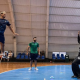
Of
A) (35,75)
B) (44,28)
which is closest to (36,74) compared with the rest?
(35,75)

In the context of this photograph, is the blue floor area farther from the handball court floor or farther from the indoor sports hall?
the indoor sports hall

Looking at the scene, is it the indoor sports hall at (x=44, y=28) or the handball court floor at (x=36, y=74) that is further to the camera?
the indoor sports hall at (x=44, y=28)

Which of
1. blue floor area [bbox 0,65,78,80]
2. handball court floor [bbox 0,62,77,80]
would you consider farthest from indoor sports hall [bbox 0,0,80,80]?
blue floor area [bbox 0,65,78,80]

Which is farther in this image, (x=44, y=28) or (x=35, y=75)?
(x=44, y=28)

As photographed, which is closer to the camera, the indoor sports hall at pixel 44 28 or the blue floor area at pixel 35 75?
the blue floor area at pixel 35 75

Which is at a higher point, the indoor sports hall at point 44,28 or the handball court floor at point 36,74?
the indoor sports hall at point 44,28

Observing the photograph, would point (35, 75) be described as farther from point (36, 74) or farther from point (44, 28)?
point (44, 28)

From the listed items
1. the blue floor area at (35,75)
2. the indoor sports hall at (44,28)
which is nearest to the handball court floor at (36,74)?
the blue floor area at (35,75)

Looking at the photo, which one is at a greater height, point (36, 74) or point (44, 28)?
point (44, 28)

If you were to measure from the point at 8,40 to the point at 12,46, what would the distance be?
106 centimetres

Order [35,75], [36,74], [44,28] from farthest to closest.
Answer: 1. [44,28]
2. [36,74]
3. [35,75]

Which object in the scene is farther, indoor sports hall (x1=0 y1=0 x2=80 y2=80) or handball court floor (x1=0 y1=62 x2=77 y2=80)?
indoor sports hall (x1=0 y1=0 x2=80 y2=80)

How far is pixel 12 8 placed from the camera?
1481 centimetres

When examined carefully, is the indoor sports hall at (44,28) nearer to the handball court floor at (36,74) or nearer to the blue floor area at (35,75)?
the handball court floor at (36,74)
